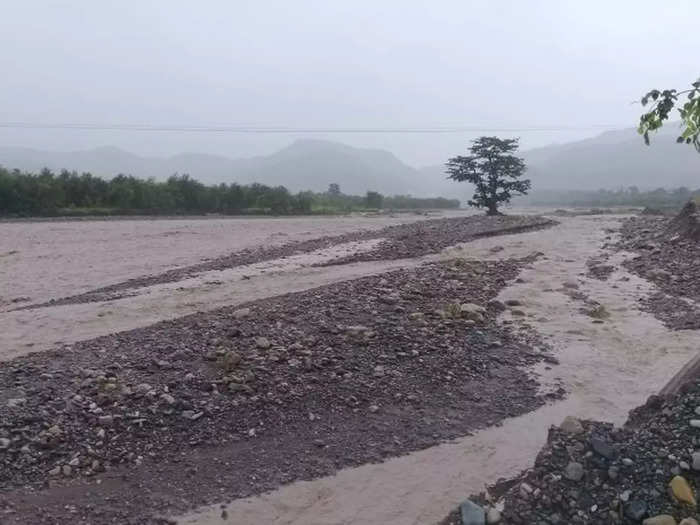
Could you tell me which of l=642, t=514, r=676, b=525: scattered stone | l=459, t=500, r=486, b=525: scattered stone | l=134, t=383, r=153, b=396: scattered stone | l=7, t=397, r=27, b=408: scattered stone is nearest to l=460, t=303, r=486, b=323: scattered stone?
l=134, t=383, r=153, b=396: scattered stone

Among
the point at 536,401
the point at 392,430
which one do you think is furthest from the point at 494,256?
the point at 392,430

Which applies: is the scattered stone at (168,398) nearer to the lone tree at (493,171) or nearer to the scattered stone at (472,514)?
the scattered stone at (472,514)

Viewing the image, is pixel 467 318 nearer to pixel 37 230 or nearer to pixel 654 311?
pixel 654 311

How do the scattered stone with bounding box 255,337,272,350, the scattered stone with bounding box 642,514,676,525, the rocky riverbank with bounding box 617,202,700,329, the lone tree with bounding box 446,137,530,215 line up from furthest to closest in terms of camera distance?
the lone tree with bounding box 446,137,530,215
the rocky riverbank with bounding box 617,202,700,329
the scattered stone with bounding box 255,337,272,350
the scattered stone with bounding box 642,514,676,525

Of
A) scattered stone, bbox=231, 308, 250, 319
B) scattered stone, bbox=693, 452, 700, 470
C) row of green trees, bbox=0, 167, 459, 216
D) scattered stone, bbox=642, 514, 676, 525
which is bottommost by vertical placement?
scattered stone, bbox=642, 514, 676, 525

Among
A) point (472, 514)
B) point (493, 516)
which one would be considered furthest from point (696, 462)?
point (472, 514)

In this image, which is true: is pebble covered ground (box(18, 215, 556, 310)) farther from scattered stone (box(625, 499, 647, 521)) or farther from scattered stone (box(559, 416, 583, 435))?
scattered stone (box(625, 499, 647, 521))

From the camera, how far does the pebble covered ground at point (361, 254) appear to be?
11625mm

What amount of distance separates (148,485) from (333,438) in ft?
5.21

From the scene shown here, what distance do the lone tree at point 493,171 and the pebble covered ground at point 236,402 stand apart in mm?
22780

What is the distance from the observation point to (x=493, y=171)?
30.7 m

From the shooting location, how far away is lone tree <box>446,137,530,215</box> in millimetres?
30203

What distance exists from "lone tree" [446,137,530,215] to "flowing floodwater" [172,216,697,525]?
1800cm

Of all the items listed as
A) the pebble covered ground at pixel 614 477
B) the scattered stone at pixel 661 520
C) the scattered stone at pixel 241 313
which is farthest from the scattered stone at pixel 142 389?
the scattered stone at pixel 661 520
